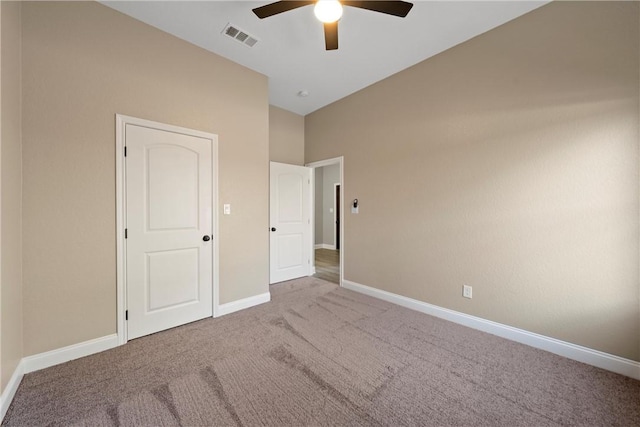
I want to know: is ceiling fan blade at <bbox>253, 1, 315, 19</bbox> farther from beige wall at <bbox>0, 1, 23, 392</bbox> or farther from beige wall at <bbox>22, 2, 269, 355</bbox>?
beige wall at <bbox>0, 1, 23, 392</bbox>

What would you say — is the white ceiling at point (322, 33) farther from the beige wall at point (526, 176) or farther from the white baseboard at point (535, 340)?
the white baseboard at point (535, 340)

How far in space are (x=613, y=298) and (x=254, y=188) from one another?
3.56 m

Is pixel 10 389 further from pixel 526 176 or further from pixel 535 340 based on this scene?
Answer: pixel 526 176

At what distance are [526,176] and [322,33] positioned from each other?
2.43 metres

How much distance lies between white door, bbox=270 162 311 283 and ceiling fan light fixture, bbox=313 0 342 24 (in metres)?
2.46

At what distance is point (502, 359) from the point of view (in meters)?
2.02

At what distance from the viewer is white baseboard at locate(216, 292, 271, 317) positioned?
9.34ft

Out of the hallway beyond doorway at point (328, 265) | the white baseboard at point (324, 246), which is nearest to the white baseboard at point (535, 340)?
the hallway beyond doorway at point (328, 265)

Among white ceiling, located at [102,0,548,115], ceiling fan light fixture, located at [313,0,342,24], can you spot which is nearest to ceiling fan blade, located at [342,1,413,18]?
ceiling fan light fixture, located at [313,0,342,24]

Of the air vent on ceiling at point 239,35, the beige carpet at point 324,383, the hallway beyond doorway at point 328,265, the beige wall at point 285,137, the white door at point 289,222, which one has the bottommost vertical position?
the beige carpet at point 324,383

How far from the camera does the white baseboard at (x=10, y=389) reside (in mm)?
1438

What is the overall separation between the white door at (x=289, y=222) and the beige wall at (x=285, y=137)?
24 cm

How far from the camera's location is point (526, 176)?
2.23m

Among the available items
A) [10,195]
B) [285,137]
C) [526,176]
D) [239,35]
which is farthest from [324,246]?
[10,195]
